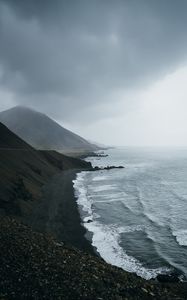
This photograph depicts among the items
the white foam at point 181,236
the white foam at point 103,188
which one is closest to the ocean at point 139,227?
the white foam at point 181,236

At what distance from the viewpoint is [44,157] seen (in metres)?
143

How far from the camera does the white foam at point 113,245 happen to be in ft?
117

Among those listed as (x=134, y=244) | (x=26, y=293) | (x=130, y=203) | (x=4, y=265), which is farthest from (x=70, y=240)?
(x=130, y=203)

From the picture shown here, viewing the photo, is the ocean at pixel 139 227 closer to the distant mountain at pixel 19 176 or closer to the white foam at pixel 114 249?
the white foam at pixel 114 249

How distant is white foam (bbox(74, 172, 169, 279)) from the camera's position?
35.7 metres

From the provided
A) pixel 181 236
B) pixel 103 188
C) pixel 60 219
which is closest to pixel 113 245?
pixel 181 236

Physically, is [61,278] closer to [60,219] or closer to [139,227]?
[139,227]

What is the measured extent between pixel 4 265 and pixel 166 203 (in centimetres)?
5542

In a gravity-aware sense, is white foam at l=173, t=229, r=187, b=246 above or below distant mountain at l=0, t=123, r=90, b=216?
below

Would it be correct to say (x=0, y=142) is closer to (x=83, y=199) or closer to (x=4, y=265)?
(x=83, y=199)

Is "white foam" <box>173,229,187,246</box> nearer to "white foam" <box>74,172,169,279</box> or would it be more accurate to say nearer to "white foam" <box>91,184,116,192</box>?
"white foam" <box>74,172,169,279</box>

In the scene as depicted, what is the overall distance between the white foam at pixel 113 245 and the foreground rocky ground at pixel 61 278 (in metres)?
5.44

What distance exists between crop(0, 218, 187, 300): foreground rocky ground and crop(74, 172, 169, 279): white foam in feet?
17.9

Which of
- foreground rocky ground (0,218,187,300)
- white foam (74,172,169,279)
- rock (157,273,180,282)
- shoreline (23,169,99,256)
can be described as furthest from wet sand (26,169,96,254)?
foreground rocky ground (0,218,187,300)
